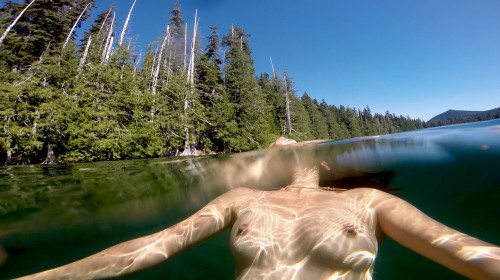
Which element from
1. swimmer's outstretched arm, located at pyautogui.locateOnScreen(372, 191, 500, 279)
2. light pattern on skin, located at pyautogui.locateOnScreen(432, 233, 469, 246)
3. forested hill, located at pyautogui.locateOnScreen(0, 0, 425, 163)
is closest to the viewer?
swimmer's outstretched arm, located at pyautogui.locateOnScreen(372, 191, 500, 279)

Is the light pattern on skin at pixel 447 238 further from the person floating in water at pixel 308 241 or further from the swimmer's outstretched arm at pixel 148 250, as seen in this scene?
the swimmer's outstretched arm at pixel 148 250

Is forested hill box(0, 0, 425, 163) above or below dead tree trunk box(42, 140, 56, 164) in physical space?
above

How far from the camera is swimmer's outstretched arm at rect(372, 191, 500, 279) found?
1.46m

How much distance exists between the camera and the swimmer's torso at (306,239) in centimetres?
195

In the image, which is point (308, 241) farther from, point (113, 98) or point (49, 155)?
point (113, 98)

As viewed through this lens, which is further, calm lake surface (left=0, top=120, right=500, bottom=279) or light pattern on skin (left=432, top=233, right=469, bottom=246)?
calm lake surface (left=0, top=120, right=500, bottom=279)

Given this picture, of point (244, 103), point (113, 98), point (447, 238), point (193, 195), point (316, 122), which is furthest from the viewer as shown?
point (316, 122)

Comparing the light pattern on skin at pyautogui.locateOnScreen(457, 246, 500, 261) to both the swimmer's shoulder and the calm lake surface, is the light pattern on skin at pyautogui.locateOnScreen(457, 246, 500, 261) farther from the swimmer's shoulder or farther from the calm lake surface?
the calm lake surface

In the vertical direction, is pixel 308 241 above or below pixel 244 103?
below

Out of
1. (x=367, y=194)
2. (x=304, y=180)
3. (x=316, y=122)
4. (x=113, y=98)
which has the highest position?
(x=316, y=122)

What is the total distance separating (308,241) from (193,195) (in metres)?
11.1

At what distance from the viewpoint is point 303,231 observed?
7.31ft

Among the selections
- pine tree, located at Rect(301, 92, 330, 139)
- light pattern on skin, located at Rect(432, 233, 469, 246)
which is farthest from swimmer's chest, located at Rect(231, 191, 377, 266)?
pine tree, located at Rect(301, 92, 330, 139)

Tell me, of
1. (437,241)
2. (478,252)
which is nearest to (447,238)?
(437,241)
